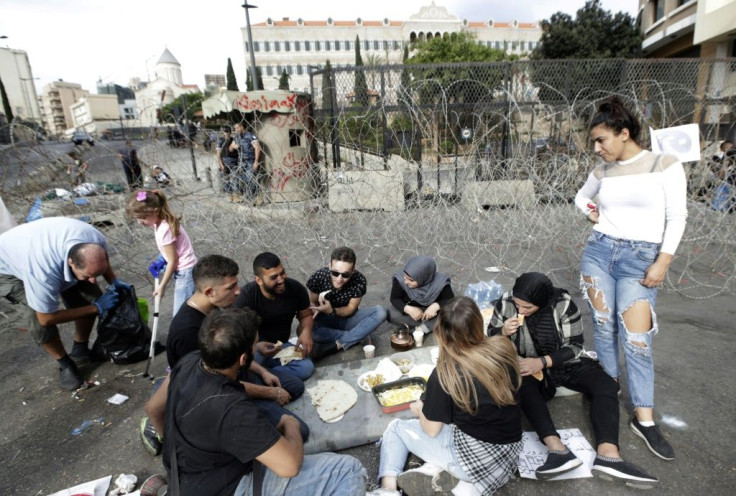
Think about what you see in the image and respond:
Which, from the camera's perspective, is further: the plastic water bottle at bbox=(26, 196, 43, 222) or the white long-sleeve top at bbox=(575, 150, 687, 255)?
the plastic water bottle at bbox=(26, 196, 43, 222)

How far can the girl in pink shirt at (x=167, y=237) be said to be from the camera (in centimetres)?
322

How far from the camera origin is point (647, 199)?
2.24m

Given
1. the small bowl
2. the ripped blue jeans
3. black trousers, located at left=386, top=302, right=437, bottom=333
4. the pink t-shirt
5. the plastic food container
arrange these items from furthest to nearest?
1. black trousers, located at left=386, top=302, right=437, bottom=333
2. the pink t-shirt
3. the small bowl
4. the plastic food container
5. the ripped blue jeans

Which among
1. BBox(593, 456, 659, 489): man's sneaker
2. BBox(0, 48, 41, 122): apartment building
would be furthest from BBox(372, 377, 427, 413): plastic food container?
BBox(0, 48, 41, 122): apartment building

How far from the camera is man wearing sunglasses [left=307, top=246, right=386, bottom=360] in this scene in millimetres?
3545

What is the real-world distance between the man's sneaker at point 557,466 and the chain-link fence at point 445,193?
2656mm

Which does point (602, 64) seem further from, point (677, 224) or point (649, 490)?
point (649, 490)

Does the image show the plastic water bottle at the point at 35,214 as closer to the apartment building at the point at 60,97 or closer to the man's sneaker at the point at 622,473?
the man's sneaker at the point at 622,473

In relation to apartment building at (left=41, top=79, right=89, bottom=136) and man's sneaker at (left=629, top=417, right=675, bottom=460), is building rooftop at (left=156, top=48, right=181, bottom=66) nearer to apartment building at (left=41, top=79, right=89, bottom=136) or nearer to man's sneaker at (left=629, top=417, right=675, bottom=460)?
apartment building at (left=41, top=79, right=89, bottom=136)

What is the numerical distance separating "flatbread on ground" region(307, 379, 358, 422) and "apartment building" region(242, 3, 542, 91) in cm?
5706

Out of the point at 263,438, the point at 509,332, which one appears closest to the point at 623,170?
the point at 509,332

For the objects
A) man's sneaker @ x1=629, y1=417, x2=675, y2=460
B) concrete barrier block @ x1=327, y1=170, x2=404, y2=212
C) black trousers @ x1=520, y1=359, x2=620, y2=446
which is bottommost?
man's sneaker @ x1=629, y1=417, x2=675, y2=460

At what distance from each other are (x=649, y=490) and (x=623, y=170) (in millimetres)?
1744

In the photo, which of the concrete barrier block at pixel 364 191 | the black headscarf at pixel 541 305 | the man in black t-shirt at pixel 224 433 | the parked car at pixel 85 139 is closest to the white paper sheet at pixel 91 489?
the man in black t-shirt at pixel 224 433
